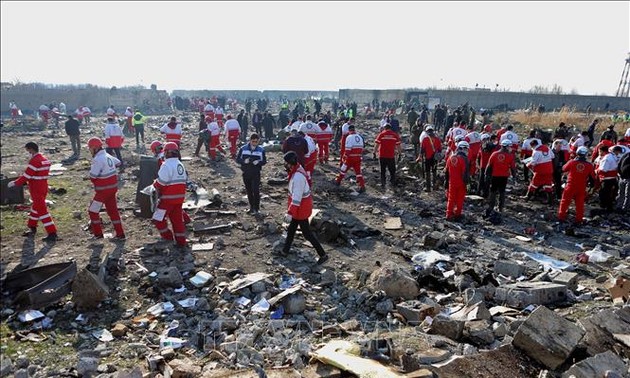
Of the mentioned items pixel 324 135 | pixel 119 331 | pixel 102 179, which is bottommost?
pixel 119 331

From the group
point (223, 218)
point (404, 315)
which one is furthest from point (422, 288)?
point (223, 218)

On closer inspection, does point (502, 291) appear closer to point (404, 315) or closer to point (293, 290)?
point (404, 315)

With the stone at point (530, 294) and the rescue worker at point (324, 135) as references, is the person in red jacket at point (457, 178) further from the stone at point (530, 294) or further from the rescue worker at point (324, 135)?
the rescue worker at point (324, 135)

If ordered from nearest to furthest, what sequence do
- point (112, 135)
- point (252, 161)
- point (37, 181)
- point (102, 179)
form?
point (102, 179)
point (37, 181)
point (252, 161)
point (112, 135)

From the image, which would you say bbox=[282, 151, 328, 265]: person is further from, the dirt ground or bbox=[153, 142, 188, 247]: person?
bbox=[153, 142, 188, 247]: person

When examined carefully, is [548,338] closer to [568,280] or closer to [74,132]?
[568,280]

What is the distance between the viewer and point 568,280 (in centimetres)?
569

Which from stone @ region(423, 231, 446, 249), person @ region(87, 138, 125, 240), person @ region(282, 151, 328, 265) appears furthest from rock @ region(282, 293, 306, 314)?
person @ region(87, 138, 125, 240)

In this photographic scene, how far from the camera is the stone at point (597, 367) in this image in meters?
3.64

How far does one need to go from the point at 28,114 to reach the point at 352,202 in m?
33.4

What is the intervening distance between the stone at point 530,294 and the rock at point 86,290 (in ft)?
15.9

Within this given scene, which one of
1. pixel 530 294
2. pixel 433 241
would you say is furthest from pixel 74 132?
pixel 530 294

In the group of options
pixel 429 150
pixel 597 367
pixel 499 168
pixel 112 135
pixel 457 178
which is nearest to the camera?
pixel 597 367

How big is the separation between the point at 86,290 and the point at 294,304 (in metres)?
2.44
